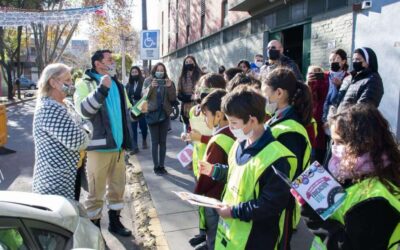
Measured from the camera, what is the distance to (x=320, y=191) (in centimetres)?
175

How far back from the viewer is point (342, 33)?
7.85 meters

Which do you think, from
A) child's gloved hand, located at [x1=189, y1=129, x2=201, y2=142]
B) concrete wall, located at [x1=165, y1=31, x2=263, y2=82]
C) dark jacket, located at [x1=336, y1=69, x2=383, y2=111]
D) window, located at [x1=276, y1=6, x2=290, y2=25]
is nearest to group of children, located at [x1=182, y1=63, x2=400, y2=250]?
child's gloved hand, located at [x1=189, y1=129, x2=201, y2=142]

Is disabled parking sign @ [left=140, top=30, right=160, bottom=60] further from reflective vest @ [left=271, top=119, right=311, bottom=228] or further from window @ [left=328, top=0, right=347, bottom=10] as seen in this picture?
reflective vest @ [left=271, top=119, right=311, bottom=228]

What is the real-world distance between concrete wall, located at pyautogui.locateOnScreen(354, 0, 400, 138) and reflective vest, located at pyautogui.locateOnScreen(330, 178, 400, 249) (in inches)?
204

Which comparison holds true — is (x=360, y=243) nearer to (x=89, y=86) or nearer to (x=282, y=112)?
(x=282, y=112)

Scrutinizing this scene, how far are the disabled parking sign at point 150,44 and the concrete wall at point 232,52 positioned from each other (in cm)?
390

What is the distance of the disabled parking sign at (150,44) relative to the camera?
33.0 ft

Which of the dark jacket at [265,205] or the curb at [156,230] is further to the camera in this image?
the curb at [156,230]

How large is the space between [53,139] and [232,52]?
1291 centimetres

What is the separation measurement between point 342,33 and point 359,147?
661 centimetres

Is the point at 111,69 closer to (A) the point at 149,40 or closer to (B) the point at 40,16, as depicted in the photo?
(A) the point at 149,40

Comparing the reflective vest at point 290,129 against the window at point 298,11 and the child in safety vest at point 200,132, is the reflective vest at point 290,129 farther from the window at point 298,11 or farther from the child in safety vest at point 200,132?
the window at point 298,11

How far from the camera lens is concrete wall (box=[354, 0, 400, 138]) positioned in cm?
639

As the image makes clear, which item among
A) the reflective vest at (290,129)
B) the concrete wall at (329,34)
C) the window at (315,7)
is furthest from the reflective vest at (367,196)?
the window at (315,7)
